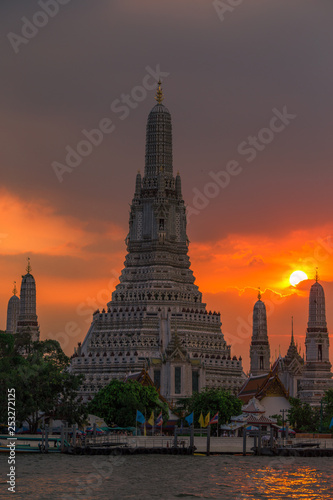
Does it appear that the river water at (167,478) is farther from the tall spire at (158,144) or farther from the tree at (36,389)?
the tall spire at (158,144)

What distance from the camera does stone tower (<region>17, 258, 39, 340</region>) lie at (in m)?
182

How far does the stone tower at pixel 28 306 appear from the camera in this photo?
598ft

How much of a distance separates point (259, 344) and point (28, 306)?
106 ft

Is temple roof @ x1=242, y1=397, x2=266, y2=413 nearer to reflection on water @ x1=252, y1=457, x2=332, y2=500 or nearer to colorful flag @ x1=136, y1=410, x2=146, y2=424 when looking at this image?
colorful flag @ x1=136, y1=410, x2=146, y2=424

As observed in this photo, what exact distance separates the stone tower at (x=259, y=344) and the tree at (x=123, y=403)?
140 feet

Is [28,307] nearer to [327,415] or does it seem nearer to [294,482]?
[327,415]

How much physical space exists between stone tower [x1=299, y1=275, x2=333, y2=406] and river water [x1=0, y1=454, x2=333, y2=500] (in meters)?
44.9

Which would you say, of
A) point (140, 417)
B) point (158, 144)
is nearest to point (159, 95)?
point (158, 144)

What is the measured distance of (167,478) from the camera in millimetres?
108312

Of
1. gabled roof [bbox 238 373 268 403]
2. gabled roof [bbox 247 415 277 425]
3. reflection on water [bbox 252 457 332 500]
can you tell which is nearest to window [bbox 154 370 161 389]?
gabled roof [bbox 238 373 268 403]

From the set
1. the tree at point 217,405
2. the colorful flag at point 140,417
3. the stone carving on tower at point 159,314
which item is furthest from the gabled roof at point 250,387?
the colorful flag at point 140,417

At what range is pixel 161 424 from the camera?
139 metres

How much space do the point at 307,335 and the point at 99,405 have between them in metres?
44.7

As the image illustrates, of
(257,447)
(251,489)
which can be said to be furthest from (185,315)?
(251,489)
